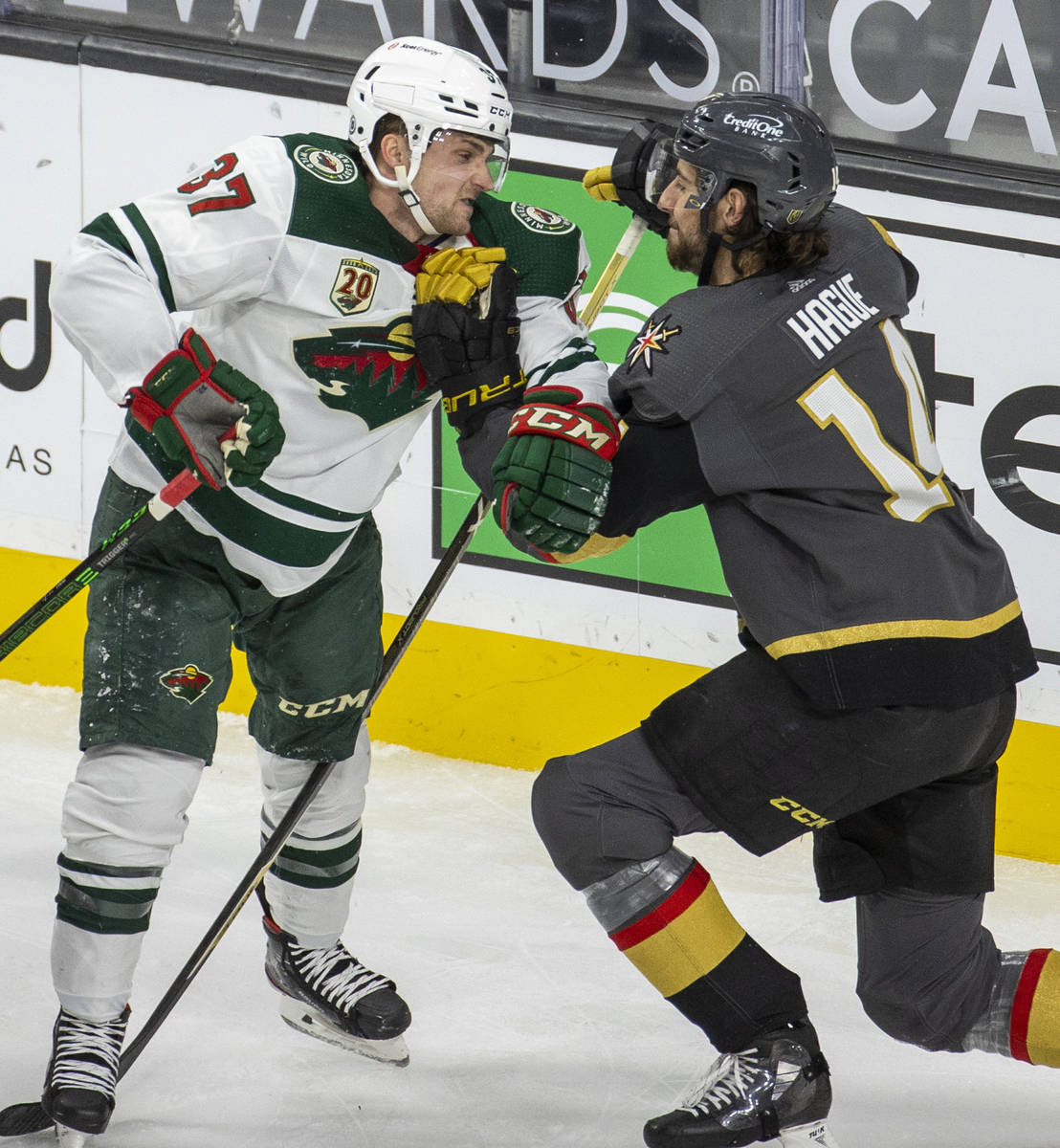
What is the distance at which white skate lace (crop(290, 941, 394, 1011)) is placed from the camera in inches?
109

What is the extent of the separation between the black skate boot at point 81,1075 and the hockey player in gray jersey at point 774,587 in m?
0.73

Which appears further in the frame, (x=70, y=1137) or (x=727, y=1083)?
(x=70, y=1137)

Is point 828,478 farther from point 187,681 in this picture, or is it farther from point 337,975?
point 337,975

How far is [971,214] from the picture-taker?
3359 mm

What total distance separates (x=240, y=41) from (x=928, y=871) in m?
2.52

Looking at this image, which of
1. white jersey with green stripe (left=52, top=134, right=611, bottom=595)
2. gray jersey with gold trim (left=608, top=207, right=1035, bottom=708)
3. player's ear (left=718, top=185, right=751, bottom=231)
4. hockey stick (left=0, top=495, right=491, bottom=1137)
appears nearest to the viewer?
gray jersey with gold trim (left=608, top=207, right=1035, bottom=708)

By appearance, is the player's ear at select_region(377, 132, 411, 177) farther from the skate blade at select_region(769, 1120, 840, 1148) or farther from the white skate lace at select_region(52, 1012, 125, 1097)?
the skate blade at select_region(769, 1120, 840, 1148)

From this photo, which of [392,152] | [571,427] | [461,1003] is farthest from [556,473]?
[461,1003]

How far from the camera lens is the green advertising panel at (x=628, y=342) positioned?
3611 millimetres

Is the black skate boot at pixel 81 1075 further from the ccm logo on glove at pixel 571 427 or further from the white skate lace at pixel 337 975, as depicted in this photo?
Answer: the ccm logo on glove at pixel 571 427

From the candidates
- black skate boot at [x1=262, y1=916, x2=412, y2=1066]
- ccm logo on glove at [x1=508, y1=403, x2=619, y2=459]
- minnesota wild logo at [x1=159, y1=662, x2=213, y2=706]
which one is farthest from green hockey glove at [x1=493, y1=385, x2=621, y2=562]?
black skate boot at [x1=262, y1=916, x2=412, y2=1066]

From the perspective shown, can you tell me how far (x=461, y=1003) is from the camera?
2959 mm

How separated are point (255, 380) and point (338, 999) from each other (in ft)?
3.33

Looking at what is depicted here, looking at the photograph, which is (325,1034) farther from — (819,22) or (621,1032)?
(819,22)
